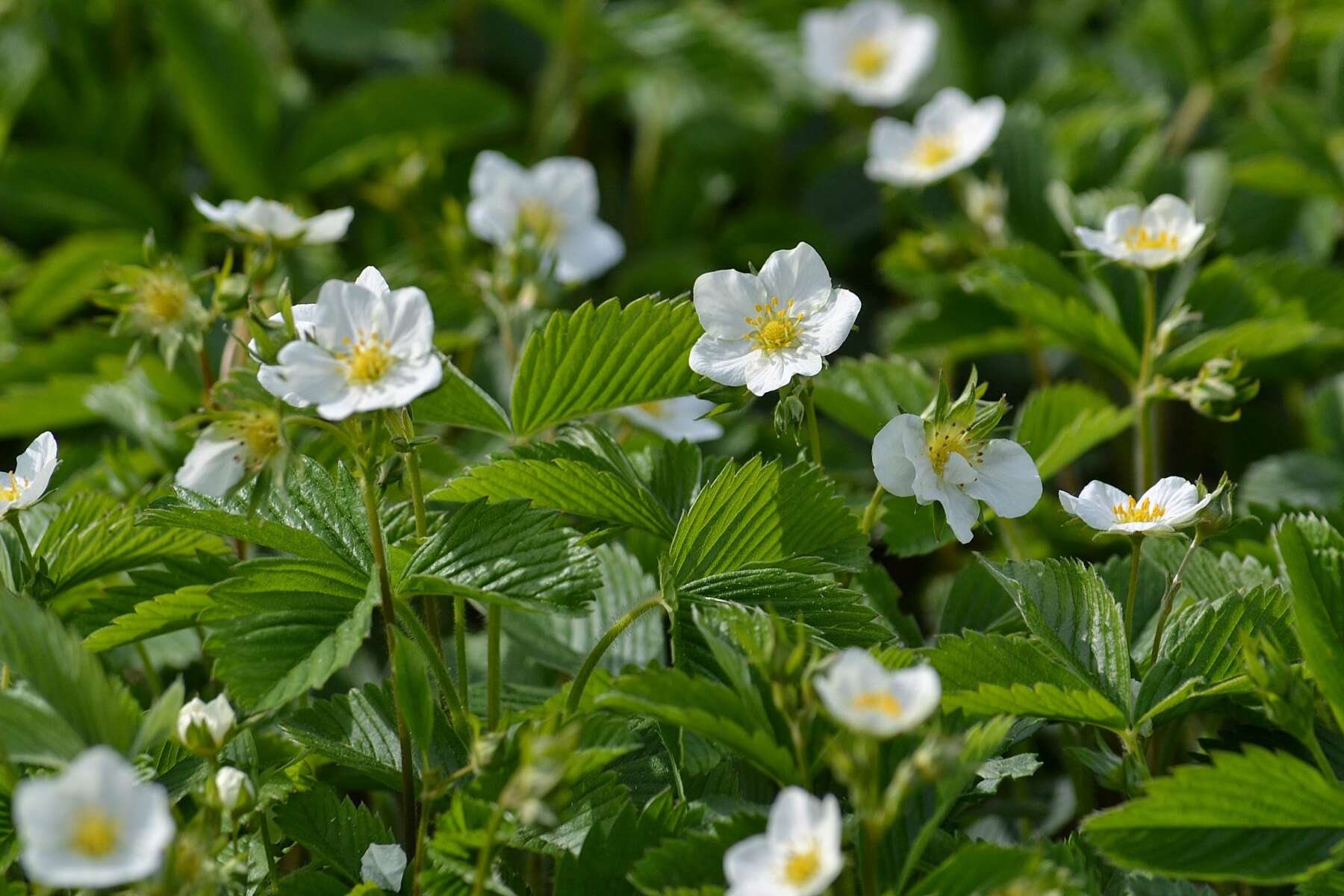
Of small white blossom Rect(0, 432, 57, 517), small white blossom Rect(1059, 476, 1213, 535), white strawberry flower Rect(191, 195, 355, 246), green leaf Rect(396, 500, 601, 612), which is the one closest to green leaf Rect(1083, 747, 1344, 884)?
small white blossom Rect(1059, 476, 1213, 535)

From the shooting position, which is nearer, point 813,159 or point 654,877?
point 654,877

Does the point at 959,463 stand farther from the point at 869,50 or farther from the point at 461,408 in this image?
the point at 869,50

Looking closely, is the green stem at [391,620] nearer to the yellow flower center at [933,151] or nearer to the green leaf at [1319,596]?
the green leaf at [1319,596]

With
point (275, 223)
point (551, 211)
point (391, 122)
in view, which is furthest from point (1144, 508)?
point (391, 122)

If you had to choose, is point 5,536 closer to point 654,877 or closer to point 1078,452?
point 654,877

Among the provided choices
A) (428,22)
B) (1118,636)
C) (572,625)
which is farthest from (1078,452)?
(428,22)

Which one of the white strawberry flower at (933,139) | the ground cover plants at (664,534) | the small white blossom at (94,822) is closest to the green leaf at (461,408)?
the ground cover plants at (664,534)

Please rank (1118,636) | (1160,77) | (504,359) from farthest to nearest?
(1160,77), (504,359), (1118,636)

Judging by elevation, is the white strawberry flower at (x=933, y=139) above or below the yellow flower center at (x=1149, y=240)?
below
